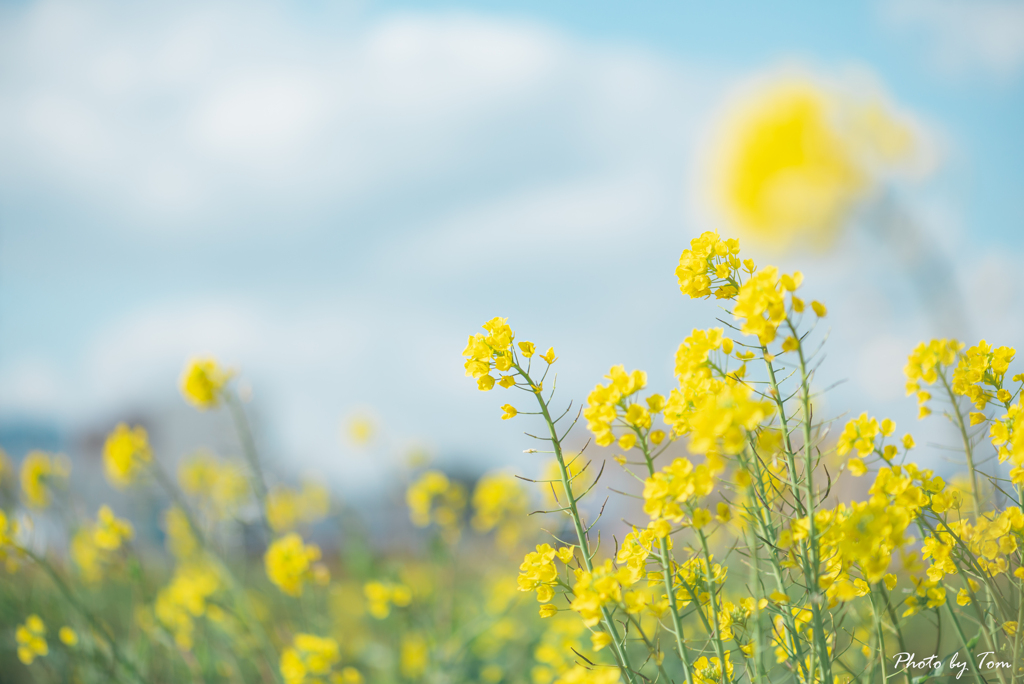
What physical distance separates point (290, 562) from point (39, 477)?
1.70m

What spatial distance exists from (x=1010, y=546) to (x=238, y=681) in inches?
118

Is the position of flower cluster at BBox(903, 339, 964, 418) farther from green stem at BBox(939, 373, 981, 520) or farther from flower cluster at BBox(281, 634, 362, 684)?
flower cluster at BBox(281, 634, 362, 684)

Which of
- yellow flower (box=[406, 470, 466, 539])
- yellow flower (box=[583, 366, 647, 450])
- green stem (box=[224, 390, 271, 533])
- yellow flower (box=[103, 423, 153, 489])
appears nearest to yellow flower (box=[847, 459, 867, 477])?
yellow flower (box=[583, 366, 647, 450])

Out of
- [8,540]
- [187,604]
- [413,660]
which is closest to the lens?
[8,540]

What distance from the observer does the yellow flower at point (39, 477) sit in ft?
10.6

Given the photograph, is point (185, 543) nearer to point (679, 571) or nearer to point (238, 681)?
point (238, 681)

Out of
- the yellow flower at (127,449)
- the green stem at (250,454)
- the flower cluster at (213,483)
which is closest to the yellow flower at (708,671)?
the green stem at (250,454)

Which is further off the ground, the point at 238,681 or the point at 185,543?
the point at 185,543

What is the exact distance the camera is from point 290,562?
244cm

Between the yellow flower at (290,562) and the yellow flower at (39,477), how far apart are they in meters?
1.60

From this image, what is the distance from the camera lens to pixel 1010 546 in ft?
4.45

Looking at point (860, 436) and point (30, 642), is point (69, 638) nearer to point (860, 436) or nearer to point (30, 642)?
point (30, 642)

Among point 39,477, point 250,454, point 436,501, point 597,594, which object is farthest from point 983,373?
point 39,477

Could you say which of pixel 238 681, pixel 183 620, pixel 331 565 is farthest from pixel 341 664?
pixel 331 565
